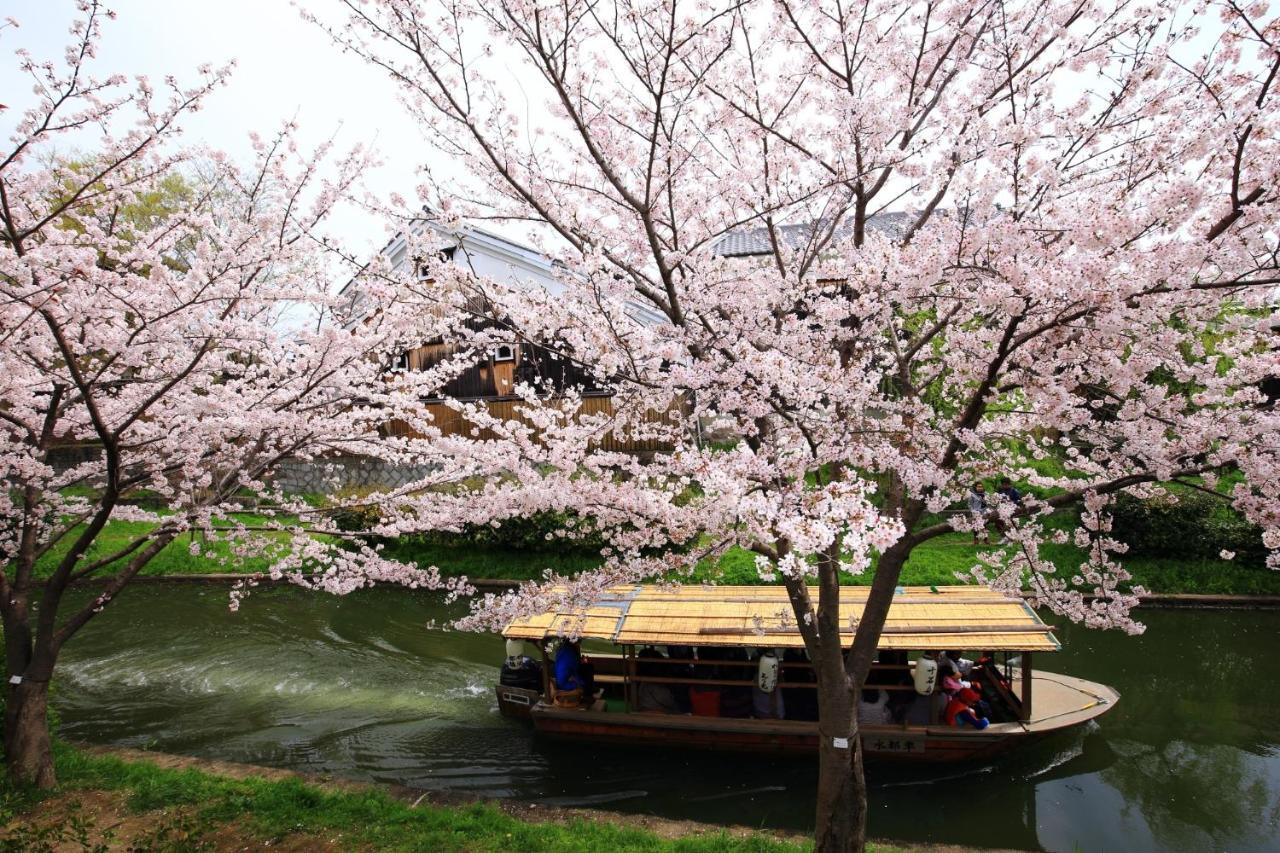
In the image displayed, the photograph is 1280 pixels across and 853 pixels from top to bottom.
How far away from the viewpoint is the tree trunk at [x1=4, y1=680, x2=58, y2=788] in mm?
5883

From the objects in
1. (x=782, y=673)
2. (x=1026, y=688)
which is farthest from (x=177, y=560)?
(x=1026, y=688)

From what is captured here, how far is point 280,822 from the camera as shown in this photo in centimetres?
592

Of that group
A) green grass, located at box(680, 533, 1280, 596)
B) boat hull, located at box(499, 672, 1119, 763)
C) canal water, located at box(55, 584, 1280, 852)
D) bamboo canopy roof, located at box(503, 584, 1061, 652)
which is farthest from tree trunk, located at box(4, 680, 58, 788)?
green grass, located at box(680, 533, 1280, 596)

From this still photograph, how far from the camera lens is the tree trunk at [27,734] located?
588cm

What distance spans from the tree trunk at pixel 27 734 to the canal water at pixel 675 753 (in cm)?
251

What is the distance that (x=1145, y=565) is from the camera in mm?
12977

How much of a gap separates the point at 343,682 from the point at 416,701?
1.47 metres

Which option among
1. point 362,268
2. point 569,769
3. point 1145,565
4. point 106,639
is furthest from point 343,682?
point 1145,565

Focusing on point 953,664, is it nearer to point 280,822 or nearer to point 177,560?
point 280,822

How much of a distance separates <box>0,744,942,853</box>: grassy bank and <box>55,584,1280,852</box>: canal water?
119cm

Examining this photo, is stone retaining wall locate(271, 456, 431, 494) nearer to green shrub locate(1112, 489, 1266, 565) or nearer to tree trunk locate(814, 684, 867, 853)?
tree trunk locate(814, 684, 867, 853)

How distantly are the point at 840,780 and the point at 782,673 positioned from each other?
11.0 feet

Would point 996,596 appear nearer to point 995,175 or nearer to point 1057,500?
point 1057,500

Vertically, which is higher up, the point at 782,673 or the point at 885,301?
the point at 885,301
